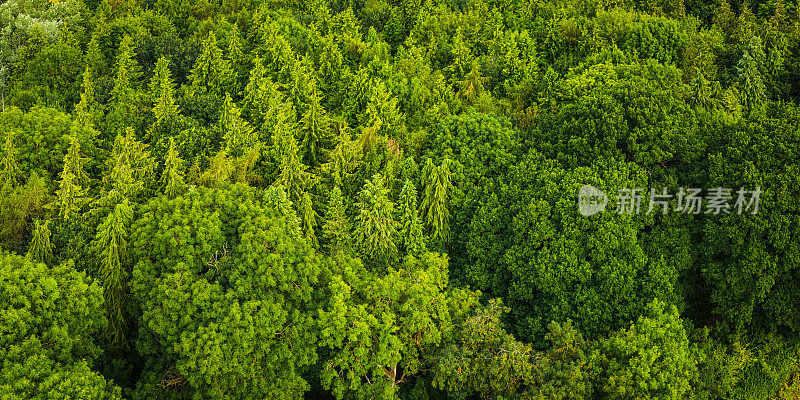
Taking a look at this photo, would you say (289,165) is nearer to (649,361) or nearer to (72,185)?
(72,185)

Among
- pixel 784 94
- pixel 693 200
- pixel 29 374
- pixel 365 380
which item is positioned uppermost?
pixel 784 94

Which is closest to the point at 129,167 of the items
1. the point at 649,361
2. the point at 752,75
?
the point at 649,361

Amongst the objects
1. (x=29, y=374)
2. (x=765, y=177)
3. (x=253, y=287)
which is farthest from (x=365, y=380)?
(x=765, y=177)

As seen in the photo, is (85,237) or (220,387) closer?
(220,387)

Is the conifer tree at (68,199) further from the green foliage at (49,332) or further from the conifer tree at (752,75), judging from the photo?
the conifer tree at (752,75)

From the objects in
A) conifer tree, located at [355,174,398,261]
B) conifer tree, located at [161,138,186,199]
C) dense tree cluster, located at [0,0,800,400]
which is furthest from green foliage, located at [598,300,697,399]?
conifer tree, located at [161,138,186,199]

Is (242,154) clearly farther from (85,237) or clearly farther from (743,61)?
(743,61)

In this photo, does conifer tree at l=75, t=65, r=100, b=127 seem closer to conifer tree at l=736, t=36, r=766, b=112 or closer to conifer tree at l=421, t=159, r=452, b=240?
conifer tree at l=421, t=159, r=452, b=240
